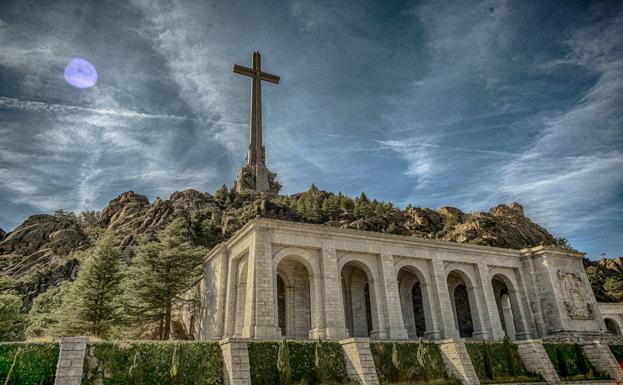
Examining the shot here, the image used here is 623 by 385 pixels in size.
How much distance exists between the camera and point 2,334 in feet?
82.1

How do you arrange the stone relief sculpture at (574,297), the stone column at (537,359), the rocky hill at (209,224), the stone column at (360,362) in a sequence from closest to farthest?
the stone column at (360,362) → the stone column at (537,359) → the stone relief sculpture at (574,297) → the rocky hill at (209,224)

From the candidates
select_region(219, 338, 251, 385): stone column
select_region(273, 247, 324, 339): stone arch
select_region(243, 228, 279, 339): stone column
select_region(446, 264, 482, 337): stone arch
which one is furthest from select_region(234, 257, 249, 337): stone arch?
select_region(446, 264, 482, 337): stone arch

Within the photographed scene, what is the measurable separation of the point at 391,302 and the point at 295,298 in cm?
620

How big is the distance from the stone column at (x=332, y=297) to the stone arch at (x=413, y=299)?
591cm

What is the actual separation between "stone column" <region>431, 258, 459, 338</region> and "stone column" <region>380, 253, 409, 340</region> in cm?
336

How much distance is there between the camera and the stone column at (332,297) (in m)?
21.8

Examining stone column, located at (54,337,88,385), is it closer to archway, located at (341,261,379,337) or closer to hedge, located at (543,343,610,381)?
archway, located at (341,261,379,337)

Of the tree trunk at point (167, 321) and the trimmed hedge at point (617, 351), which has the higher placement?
the tree trunk at point (167, 321)

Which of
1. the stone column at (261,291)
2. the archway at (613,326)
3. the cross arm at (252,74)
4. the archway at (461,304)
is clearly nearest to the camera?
the stone column at (261,291)

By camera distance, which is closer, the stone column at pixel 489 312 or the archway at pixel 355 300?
the stone column at pixel 489 312

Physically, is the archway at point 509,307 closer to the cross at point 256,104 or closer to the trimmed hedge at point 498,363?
the trimmed hedge at point 498,363

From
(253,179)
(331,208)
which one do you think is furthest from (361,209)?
Answer: (253,179)

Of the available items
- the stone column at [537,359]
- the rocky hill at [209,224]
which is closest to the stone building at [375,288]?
the stone column at [537,359]

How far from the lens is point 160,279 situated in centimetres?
2680
